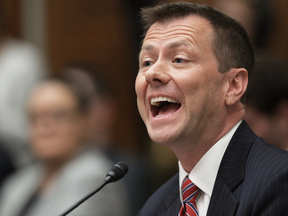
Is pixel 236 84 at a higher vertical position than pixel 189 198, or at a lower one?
higher

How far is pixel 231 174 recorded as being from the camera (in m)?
1.73

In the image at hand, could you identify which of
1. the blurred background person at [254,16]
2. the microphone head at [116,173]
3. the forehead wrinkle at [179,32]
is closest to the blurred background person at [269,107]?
the blurred background person at [254,16]

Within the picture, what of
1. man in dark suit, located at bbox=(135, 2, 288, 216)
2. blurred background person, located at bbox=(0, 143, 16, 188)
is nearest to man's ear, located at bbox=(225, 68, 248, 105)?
man in dark suit, located at bbox=(135, 2, 288, 216)

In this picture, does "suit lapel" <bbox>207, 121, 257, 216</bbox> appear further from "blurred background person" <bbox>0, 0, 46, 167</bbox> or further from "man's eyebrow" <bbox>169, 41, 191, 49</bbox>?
"blurred background person" <bbox>0, 0, 46, 167</bbox>

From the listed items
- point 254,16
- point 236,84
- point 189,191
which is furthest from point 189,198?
point 254,16

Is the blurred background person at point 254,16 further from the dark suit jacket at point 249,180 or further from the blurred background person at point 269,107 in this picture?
the dark suit jacket at point 249,180

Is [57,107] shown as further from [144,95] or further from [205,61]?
[205,61]

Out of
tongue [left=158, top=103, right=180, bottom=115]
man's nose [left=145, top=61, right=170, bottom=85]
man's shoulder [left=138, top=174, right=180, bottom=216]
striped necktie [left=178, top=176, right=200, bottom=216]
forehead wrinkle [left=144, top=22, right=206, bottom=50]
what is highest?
forehead wrinkle [left=144, top=22, right=206, bottom=50]

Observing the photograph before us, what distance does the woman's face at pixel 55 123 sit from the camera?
9.99ft

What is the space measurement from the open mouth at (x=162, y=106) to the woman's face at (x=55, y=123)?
121 centimetres

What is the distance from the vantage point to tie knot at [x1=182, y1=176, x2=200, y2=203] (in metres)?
1.85

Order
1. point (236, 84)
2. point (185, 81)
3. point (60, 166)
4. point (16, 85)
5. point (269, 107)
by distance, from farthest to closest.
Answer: point (16, 85) → point (60, 166) → point (269, 107) → point (236, 84) → point (185, 81)

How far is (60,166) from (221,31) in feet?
5.25

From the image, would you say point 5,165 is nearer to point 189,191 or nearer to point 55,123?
point 55,123
